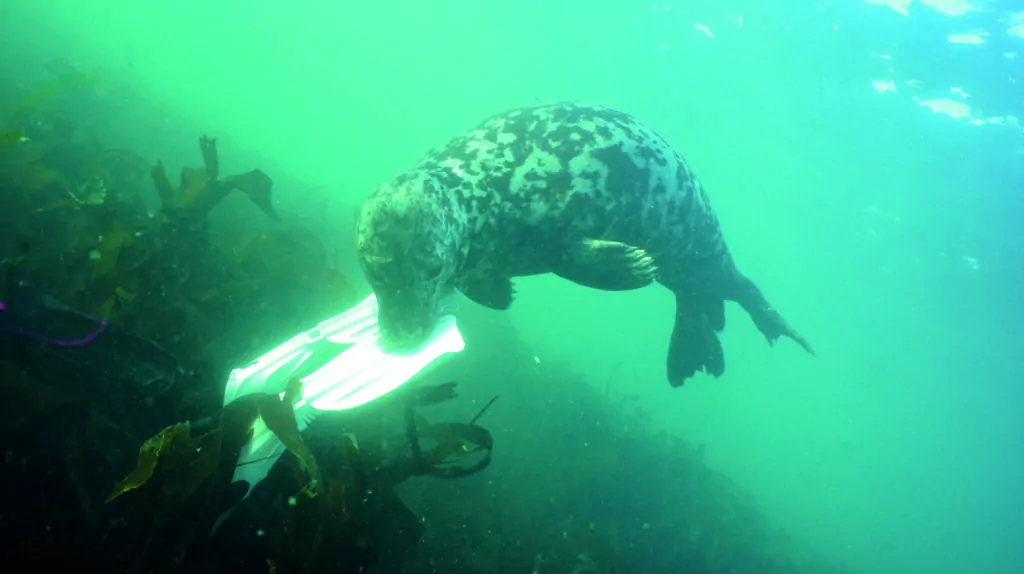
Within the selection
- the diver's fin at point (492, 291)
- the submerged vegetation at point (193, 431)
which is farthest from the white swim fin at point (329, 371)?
the diver's fin at point (492, 291)

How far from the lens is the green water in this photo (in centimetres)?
1548

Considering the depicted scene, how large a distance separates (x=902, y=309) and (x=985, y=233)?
36.6 feet

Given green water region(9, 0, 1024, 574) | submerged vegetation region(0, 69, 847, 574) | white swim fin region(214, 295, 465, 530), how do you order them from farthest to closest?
green water region(9, 0, 1024, 574) < white swim fin region(214, 295, 465, 530) < submerged vegetation region(0, 69, 847, 574)

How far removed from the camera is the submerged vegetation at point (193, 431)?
1.70 meters

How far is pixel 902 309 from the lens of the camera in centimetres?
2667

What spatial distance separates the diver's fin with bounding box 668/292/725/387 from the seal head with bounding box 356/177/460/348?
10.7 feet

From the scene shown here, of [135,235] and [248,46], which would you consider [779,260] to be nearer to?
[135,235]

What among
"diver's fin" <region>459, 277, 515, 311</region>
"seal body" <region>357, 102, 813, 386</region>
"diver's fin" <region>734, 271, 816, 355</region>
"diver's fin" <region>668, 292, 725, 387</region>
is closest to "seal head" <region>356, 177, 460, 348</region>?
"seal body" <region>357, 102, 813, 386</region>

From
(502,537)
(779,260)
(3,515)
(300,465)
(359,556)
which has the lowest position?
(779,260)

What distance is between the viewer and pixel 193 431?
1979 millimetres

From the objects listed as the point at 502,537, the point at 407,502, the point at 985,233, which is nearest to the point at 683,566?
the point at 502,537

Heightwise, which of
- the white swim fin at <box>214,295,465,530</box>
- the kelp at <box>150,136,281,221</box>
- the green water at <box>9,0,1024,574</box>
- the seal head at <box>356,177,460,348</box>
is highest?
the kelp at <box>150,136,281,221</box>

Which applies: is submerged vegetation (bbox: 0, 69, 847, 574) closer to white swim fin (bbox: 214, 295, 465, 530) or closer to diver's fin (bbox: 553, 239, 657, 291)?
white swim fin (bbox: 214, 295, 465, 530)

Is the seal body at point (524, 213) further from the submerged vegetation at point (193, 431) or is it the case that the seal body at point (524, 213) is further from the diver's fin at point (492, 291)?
the submerged vegetation at point (193, 431)
